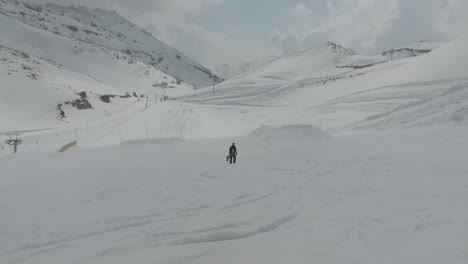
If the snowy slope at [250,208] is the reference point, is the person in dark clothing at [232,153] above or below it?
above

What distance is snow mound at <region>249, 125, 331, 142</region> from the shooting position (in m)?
19.3

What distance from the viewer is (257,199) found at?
30.9ft

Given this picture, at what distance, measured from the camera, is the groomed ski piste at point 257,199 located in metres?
5.95

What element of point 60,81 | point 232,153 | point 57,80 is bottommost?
point 232,153

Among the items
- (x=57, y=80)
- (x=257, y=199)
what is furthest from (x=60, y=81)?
(x=257, y=199)

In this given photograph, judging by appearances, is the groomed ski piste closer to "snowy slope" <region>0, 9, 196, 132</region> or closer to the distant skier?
the distant skier

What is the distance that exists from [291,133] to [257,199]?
10970mm

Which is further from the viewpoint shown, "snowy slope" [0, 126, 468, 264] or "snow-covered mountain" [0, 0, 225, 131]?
"snow-covered mountain" [0, 0, 225, 131]

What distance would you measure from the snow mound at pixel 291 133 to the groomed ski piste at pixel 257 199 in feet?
0.34

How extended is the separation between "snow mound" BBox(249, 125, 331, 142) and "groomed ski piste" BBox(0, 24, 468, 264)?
0.10m

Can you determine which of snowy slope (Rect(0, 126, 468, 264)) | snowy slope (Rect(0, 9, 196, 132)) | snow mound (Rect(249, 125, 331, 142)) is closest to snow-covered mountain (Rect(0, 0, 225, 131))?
snowy slope (Rect(0, 9, 196, 132))

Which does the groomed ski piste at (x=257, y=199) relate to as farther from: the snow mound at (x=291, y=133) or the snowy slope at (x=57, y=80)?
→ the snowy slope at (x=57, y=80)

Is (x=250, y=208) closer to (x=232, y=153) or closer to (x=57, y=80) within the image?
(x=232, y=153)

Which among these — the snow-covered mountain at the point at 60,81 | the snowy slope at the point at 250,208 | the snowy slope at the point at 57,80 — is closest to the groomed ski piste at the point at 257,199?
the snowy slope at the point at 250,208
